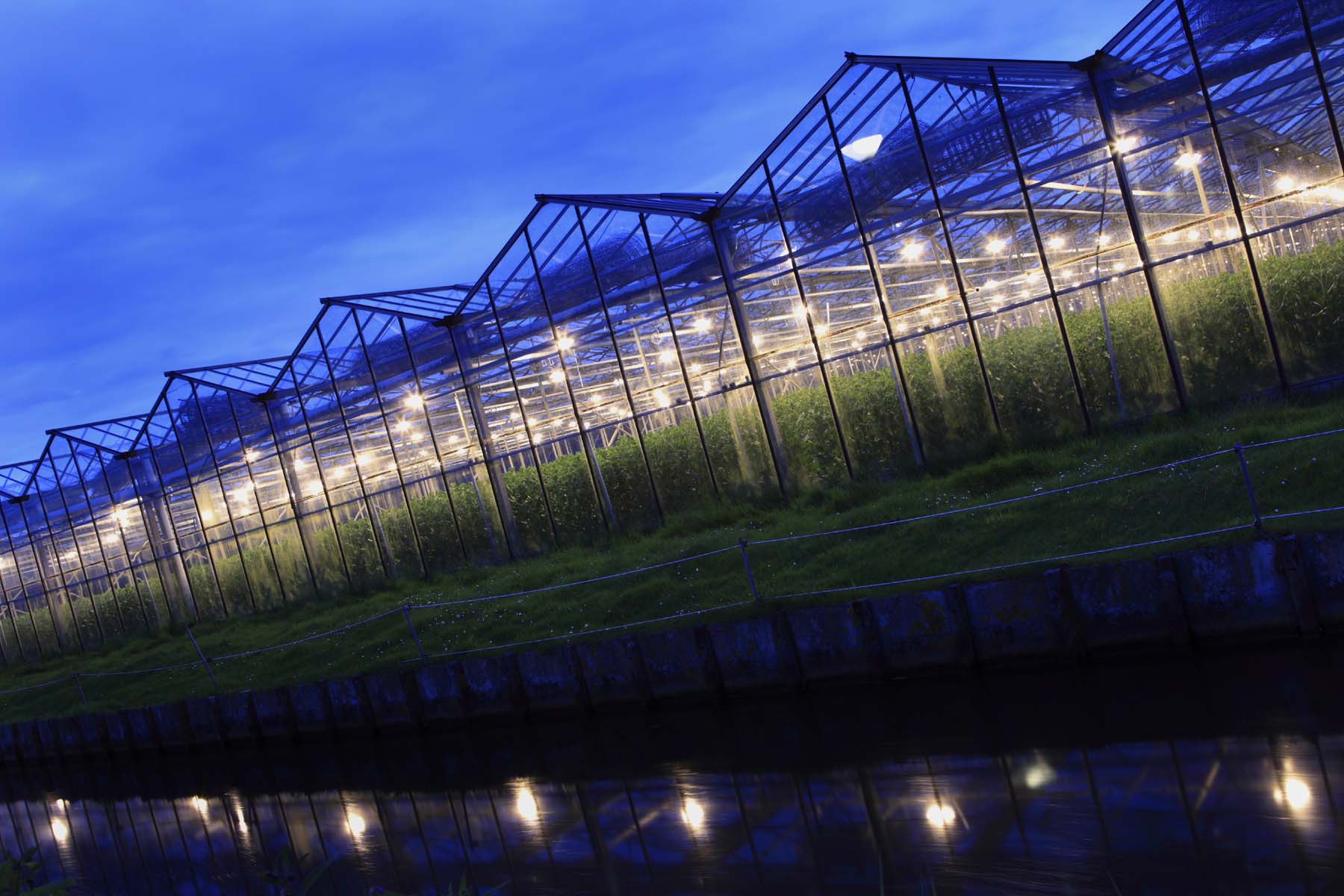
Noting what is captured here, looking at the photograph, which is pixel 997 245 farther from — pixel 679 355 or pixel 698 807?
pixel 698 807

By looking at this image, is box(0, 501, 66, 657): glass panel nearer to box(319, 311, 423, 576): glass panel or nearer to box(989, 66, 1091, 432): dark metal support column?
box(319, 311, 423, 576): glass panel

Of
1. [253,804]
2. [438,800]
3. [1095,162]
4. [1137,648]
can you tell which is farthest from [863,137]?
[253,804]

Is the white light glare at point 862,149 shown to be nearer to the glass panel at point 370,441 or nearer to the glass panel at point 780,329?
the glass panel at point 780,329

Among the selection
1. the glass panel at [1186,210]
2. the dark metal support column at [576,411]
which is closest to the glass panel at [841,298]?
the glass panel at [1186,210]

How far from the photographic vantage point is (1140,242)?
14.9m

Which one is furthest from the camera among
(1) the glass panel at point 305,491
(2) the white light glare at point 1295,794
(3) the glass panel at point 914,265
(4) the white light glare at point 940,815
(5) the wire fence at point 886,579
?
(1) the glass panel at point 305,491

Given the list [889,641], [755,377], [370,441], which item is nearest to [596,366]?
[755,377]

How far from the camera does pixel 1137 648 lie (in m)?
8.95

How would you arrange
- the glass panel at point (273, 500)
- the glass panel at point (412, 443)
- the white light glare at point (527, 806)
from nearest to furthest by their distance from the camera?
1. the white light glare at point (527, 806)
2. the glass panel at point (412, 443)
3. the glass panel at point (273, 500)

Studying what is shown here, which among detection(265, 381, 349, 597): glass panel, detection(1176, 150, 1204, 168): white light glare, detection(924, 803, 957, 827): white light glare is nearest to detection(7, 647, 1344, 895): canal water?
detection(924, 803, 957, 827): white light glare

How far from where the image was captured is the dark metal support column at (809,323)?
58.6ft

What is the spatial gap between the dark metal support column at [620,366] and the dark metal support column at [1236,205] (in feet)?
35.4

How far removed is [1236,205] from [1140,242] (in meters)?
1.35

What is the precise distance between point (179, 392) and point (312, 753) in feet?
60.3
